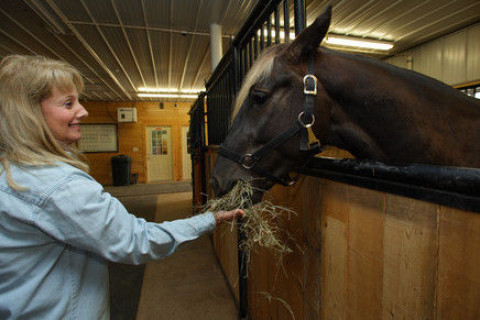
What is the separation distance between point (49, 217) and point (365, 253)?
877mm

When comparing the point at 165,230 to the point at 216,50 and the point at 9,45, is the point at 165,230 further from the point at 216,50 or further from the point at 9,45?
the point at 9,45

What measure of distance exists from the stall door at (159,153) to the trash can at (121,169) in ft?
3.15

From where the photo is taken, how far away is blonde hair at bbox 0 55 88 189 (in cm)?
67

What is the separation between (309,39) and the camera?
2.90 ft

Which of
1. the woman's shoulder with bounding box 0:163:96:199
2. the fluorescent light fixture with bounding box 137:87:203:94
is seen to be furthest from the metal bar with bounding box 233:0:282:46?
the fluorescent light fixture with bounding box 137:87:203:94

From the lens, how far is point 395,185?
58 cm

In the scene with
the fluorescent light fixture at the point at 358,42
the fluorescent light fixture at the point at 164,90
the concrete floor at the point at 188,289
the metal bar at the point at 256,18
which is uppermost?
the fluorescent light fixture at the point at 358,42

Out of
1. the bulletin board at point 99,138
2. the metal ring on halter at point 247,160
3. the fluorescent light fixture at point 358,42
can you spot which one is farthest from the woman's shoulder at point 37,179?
the bulletin board at point 99,138

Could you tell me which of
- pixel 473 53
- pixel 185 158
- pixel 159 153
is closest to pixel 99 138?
pixel 159 153

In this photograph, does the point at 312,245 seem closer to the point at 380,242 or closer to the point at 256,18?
the point at 380,242

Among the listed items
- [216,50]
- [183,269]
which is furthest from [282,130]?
[216,50]

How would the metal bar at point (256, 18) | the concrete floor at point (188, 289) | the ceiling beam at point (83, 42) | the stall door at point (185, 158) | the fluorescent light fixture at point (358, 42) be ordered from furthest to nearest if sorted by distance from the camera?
the stall door at point (185, 158)
the fluorescent light fixture at point (358, 42)
the ceiling beam at point (83, 42)
the concrete floor at point (188, 289)
the metal bar at point (256, 18)

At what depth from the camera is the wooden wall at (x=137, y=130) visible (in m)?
9.32

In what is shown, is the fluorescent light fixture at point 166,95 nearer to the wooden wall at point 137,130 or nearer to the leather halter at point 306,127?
the wooden wall at point 137,130
